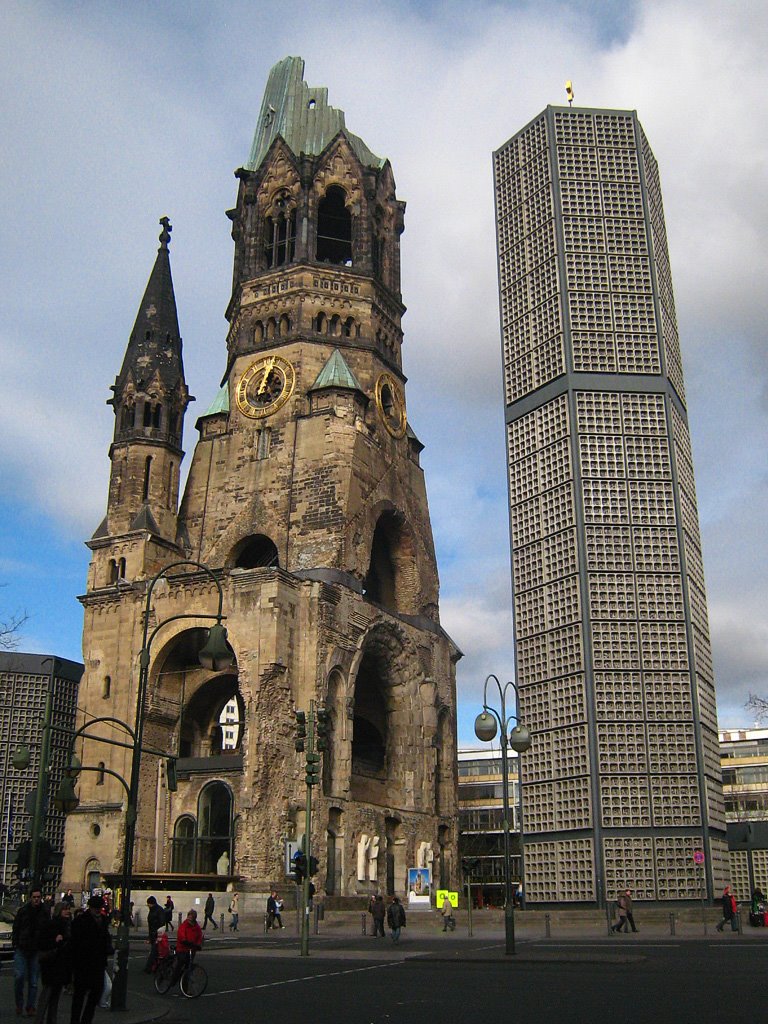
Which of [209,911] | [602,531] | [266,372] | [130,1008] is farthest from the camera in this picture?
[266,372]

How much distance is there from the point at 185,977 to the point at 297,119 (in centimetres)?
5820

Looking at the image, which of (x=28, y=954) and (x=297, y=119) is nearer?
(x=28, y=954)

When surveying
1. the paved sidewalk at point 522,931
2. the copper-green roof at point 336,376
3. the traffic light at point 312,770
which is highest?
the copper-green roof at point 336,376

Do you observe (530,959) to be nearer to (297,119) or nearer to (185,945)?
(185,945)

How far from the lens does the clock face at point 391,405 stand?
60531 mm

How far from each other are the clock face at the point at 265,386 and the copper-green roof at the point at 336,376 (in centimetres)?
173

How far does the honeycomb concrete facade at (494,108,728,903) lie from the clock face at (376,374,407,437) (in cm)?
1402

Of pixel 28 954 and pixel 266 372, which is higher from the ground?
pixel 266 372

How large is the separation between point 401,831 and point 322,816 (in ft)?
25.6

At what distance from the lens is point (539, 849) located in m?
40.1

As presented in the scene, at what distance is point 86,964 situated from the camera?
1340cm

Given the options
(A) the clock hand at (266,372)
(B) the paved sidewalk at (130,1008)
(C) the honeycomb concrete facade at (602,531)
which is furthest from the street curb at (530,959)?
(A) the clock hand at (266,372)

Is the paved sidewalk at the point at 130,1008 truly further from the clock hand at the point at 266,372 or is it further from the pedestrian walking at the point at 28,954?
the clock hand at the point at 266,372

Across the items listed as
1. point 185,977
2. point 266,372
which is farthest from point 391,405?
point 185,977
